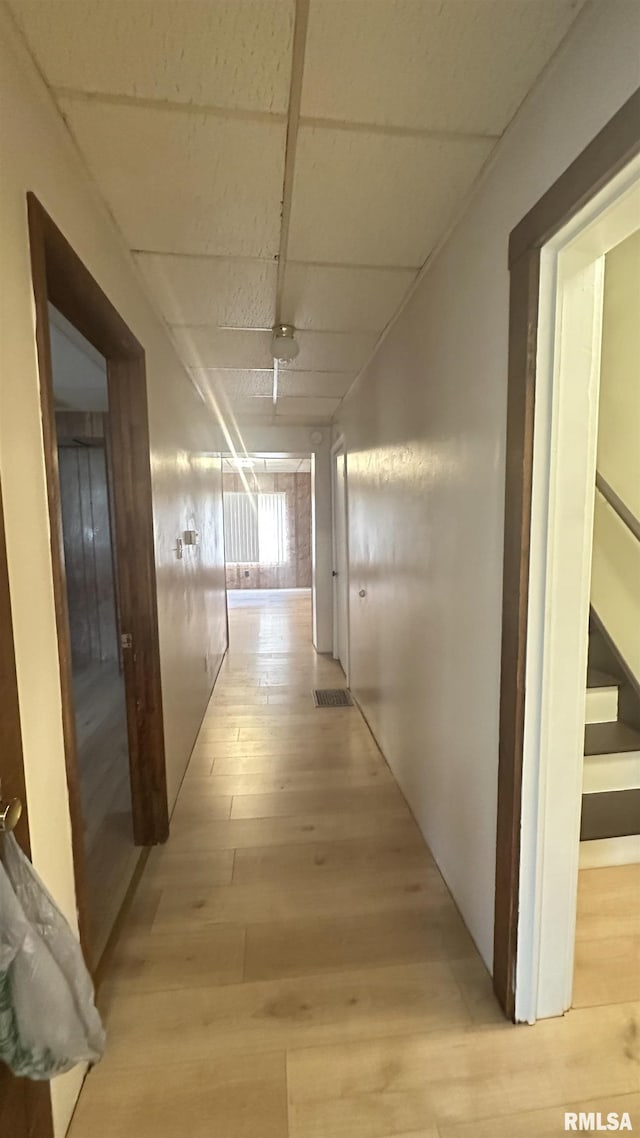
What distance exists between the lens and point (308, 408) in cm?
424

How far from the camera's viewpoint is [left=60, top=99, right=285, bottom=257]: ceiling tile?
1200mm

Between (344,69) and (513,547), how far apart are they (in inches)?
43.3

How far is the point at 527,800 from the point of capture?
52.4 inches

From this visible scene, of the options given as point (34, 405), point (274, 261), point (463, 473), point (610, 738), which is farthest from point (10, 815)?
point (610, 738)

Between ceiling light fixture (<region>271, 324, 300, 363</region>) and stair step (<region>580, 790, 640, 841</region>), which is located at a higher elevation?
ceiling light fixture (<region>271, 324, 300, 363</region>)

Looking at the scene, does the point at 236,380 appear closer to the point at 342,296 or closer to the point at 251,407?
the point at 251,407

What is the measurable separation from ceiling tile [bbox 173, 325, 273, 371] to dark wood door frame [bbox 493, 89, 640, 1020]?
1589 mm

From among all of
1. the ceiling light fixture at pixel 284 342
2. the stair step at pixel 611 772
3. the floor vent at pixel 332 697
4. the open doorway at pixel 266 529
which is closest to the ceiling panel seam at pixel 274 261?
the ceiling light fixture at pixel 284 342

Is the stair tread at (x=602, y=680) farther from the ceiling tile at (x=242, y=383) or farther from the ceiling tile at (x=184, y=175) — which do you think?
the ceiling tile at (x=242, y=383)

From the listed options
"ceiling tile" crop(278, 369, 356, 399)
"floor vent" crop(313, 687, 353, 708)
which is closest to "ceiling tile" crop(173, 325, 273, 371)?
"ceiling tile" crop(278, 369, 356, 399)

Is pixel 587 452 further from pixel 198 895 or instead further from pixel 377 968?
pixel 198 895

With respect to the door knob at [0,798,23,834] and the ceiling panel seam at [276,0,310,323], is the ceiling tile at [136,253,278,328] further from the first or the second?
the door knob at [0,798,23,834]

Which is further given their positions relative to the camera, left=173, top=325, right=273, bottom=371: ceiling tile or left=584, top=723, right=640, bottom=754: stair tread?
left=173, top=325, right=273, bottom=371: ceiling tile

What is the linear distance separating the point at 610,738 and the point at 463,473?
129 cm
